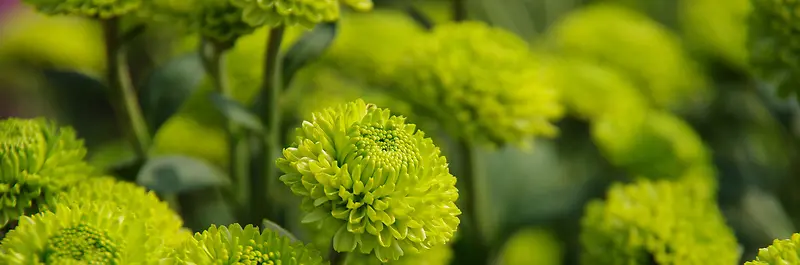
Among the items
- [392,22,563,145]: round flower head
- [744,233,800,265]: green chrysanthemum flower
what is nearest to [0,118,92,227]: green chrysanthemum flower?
[392,22,563,145]: round flower head

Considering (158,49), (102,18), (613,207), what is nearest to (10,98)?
(158,49)

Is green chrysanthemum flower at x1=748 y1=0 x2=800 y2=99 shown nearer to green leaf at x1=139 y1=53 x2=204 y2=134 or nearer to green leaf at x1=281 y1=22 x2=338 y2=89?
green leaf at x1=281 y1=22 x2=338 y2=89

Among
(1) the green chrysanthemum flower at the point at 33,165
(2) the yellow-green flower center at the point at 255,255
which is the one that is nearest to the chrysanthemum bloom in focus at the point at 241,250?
(2) the yellow-green flower center at the point at 255,255

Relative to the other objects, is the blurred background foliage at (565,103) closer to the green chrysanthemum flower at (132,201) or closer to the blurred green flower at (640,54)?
the blurred green flower at (640,54)

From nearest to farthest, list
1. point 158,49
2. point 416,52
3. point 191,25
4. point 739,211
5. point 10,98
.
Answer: point 191,25
point 416,52
point 739,211
point 158,49
point 10,98

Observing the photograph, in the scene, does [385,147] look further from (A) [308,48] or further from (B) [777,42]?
(B) [777,42]

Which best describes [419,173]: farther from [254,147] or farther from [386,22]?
[386,22]
